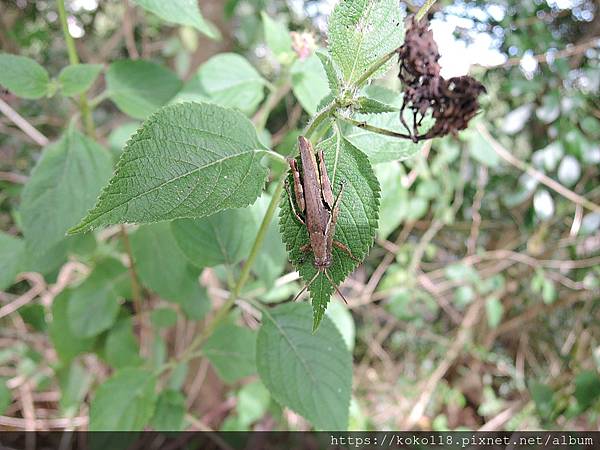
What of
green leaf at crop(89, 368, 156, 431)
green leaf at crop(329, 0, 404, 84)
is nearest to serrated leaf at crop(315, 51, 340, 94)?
green leaf at crop(329, 0, 404, 84)

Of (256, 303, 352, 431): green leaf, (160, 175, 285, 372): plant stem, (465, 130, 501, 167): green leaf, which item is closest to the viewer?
(160, 175, 285, 372): plant stem

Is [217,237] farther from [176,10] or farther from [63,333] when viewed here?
[63,333]

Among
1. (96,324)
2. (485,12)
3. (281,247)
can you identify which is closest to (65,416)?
(96,324)

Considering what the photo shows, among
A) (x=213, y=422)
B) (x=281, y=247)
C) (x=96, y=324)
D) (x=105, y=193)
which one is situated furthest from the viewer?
(x=213, y=422)

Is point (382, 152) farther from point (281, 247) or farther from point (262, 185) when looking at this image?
point (281, 247)

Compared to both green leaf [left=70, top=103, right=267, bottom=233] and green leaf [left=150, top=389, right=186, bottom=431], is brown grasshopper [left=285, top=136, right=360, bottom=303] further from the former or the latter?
green leaf [left=150, top=389, right=186, bottom=431]

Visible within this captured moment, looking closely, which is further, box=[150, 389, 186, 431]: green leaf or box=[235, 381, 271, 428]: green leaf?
box=[235, 381, 271, 428]: green leaf
